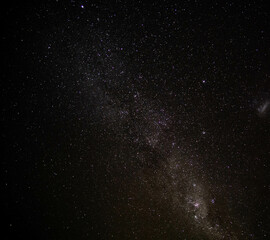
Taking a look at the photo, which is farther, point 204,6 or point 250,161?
point 250,161

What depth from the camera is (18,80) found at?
4.83 feet

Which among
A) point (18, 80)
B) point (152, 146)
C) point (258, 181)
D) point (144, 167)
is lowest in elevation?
point (18, 80)

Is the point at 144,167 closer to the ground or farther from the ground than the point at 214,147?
closer to the ground

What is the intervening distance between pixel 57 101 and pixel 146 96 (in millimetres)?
774

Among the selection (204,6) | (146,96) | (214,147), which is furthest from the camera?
(214,147)

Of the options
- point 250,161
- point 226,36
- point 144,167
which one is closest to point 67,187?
point 144,167

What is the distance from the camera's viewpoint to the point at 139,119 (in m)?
1.52

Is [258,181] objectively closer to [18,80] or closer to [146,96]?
[146,96]

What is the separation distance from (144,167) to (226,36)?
52.1 inches

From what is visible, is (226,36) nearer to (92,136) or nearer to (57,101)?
(92,136)

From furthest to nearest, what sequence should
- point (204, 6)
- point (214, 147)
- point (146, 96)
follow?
point (214, 147) → point (146, 96) → point (204, 6)

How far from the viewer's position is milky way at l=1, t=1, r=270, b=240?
1.39 meters

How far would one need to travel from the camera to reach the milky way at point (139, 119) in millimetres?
1394

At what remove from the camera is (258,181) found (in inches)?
64.6
